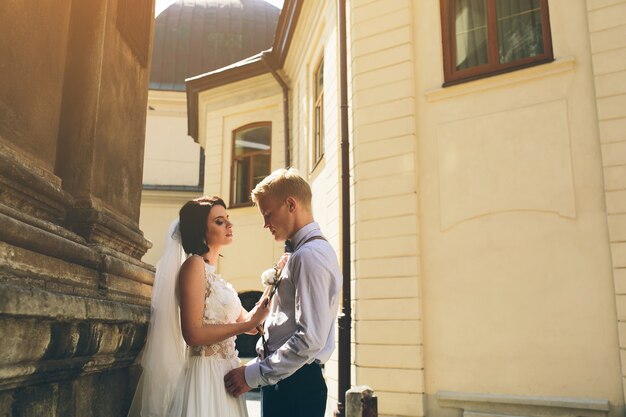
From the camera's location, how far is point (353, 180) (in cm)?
853

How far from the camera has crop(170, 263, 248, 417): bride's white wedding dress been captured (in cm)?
279

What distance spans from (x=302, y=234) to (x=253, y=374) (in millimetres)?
700

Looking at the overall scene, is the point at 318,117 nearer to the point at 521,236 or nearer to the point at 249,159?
the point at 249,159

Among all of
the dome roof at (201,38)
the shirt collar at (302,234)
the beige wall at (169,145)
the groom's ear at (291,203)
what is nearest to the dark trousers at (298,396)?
the shirt collar at (302,234)

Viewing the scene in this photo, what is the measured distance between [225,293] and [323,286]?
0.74 metres

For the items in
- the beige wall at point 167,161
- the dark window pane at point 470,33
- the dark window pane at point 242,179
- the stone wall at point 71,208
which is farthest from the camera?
the beige wall at point 167,161

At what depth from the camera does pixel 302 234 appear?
2818 mm

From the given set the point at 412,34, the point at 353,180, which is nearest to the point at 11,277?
the point at 353,180

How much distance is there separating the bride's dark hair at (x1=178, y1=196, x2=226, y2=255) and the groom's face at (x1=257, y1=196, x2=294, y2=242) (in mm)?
374

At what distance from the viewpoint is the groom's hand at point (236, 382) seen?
9.26 ft

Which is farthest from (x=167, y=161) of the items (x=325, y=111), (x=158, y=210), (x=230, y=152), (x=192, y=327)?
(x=192, y=327)

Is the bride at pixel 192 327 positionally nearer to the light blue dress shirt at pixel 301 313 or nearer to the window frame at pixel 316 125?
the light blue dress shirt at pixel 301 313

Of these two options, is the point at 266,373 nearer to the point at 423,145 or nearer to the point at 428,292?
the point at 428,292

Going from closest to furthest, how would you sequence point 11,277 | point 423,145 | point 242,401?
point 11,277 → point 242,401 → point 423,145
